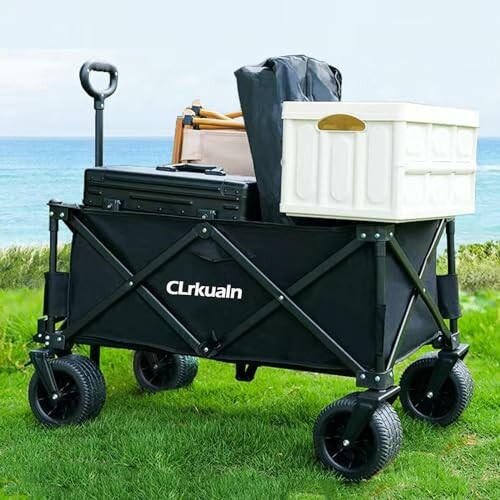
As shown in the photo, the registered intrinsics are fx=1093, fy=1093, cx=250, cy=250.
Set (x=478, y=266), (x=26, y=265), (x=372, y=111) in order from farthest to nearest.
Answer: (x=478, y=266) → (x=26, y=265) → (x=372, y=111)

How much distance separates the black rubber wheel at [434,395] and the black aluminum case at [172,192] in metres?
0.97

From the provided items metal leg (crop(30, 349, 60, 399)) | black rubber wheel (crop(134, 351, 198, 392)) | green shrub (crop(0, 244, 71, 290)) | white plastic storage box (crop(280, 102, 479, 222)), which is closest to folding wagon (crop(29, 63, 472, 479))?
metal leg (crop(30, 349, 60, 399))

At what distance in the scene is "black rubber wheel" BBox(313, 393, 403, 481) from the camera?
3602 mm

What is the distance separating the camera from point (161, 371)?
4.87 meters

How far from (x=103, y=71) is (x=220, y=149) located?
579mm

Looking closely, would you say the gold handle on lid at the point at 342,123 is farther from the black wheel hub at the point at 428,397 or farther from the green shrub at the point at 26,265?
the green shrub at the point at 26,265

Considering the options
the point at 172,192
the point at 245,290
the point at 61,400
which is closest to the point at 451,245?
the point at 245,290

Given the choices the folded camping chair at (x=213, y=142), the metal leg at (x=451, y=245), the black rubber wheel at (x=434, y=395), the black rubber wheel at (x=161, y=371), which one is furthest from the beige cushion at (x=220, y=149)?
the black rubber wheel at (x=434, y=395)

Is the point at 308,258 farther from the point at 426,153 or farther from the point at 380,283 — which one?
the point at 426,153

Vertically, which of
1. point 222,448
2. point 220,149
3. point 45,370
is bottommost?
point 222,448

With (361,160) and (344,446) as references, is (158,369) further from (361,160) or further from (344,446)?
(361,160)

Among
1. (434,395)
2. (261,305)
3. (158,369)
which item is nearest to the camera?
(261,305)

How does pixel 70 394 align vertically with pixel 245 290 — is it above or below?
below

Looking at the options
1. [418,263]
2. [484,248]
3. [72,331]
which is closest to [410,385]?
[418,263]
